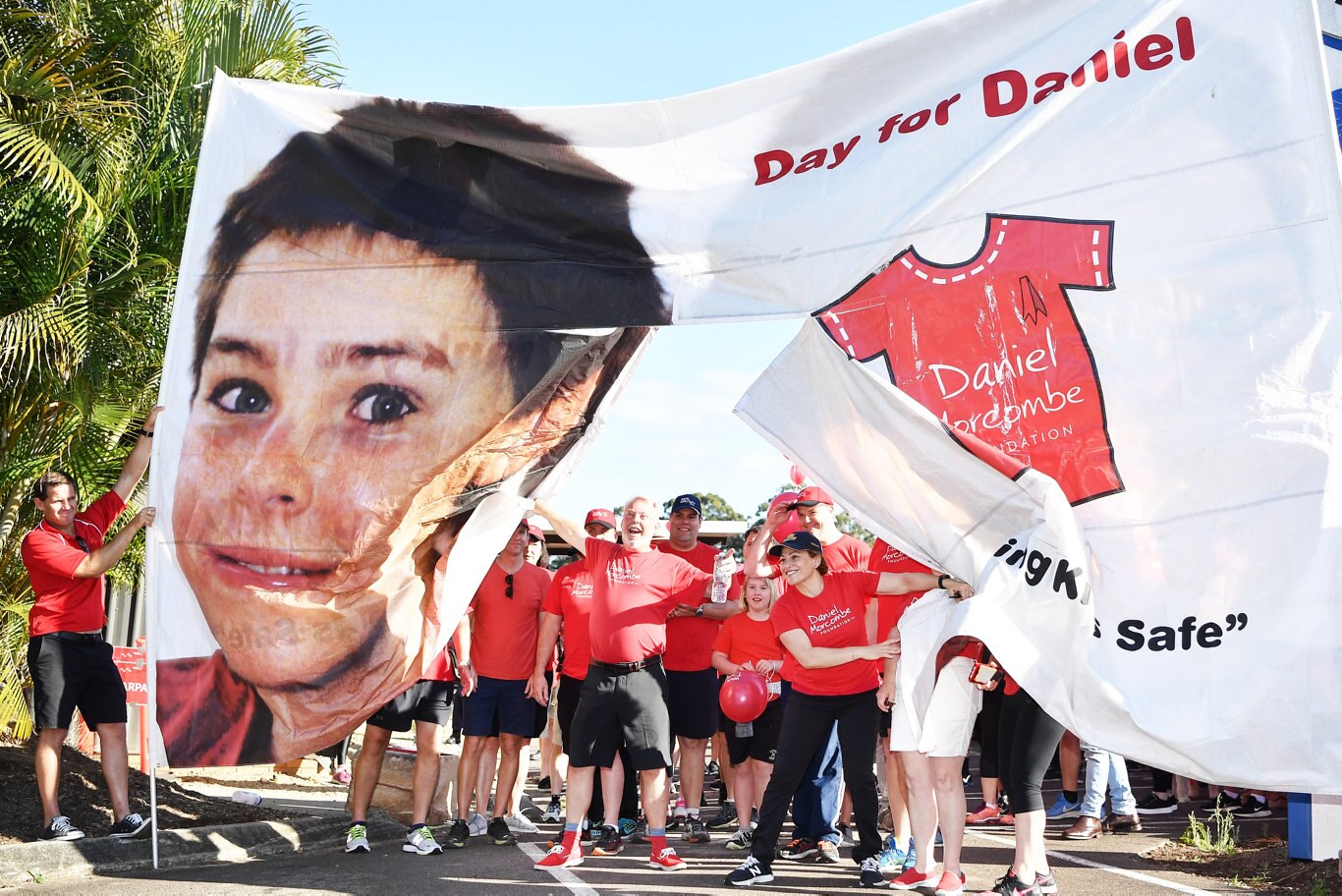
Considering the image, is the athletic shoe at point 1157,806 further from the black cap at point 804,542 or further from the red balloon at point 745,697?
the black cap at point 804,542

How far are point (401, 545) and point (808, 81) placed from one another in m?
3.17

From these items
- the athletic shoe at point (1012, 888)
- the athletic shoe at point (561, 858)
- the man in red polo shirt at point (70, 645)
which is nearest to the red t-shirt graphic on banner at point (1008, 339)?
the athletic shoe at point (1012, 888)

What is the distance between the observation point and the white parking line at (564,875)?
648 centimetres

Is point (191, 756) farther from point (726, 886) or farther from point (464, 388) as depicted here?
point (726, 886)

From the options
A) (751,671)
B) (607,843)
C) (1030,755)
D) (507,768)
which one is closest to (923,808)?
(1030,755)

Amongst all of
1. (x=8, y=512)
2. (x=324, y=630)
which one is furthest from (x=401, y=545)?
(x=8, y=512)

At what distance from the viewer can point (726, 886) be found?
6730mm

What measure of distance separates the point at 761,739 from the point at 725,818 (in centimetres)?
187

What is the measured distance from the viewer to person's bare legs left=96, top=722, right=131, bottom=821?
287 inches

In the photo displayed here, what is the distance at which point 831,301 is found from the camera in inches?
236

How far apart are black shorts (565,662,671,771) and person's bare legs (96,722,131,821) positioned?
8.62 feet

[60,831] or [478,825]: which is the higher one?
[60,831]

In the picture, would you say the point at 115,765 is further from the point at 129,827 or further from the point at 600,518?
the point at 600,518

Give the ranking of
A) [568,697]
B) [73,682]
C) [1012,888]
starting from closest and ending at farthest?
[1012,888] → [73,682] → [568,697]
